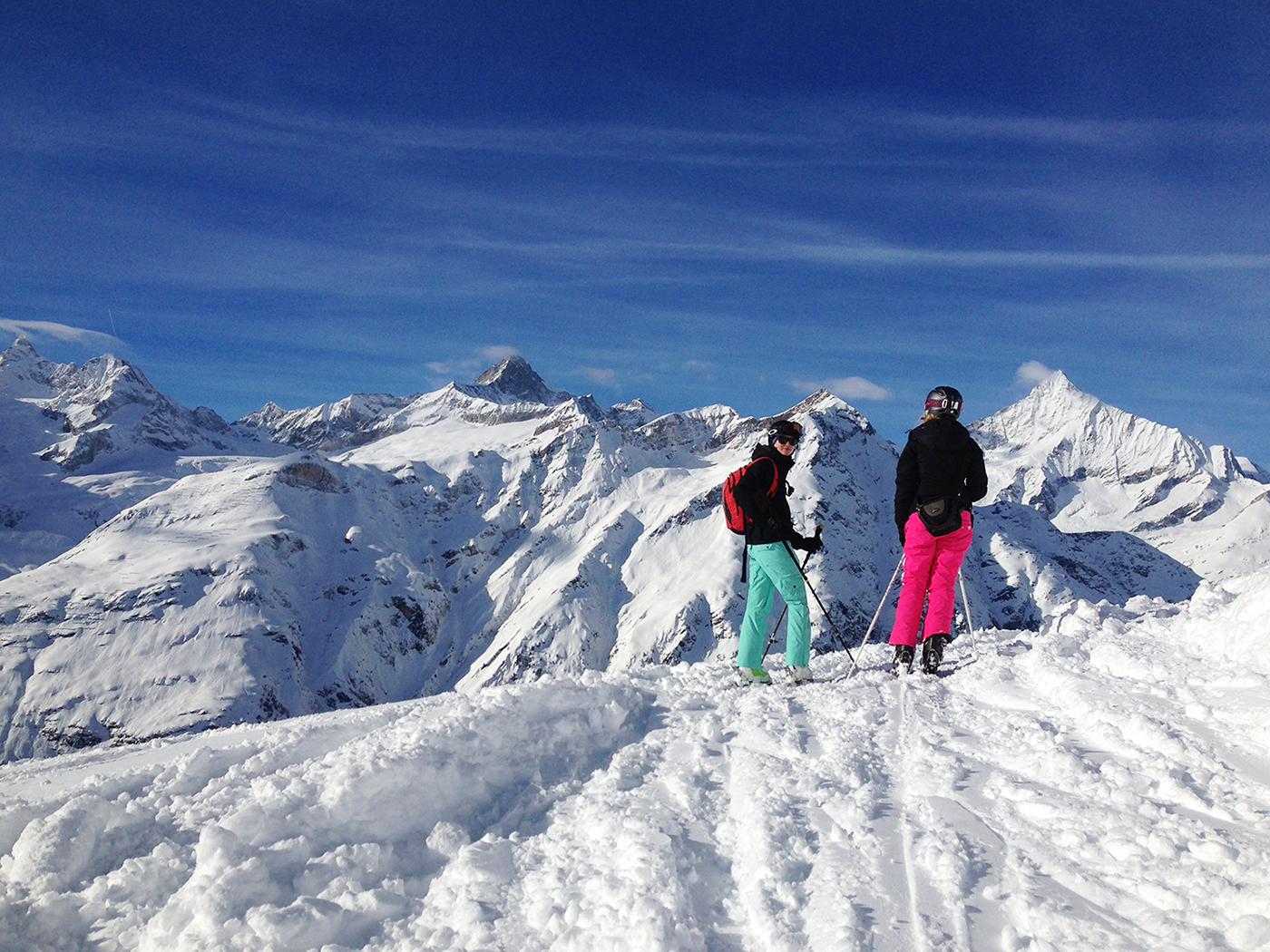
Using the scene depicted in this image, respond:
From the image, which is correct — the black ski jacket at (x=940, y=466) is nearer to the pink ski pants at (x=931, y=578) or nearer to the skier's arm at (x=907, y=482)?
the skier's arm at (x=907, y=482)

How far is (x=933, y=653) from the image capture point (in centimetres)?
919

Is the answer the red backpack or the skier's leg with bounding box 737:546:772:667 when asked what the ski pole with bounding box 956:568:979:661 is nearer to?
the skier's leg with bounding box 737:546:772:667

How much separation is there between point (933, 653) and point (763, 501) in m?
2.94

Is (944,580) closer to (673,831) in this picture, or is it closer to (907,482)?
(907,482)

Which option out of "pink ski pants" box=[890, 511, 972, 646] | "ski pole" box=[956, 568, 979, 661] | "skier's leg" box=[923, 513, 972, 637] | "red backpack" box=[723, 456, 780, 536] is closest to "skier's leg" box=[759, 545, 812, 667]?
"red backpack" box=[723, 456, 780, 536]

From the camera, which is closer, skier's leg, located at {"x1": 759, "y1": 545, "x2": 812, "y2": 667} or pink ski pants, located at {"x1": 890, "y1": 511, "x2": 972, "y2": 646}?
skier's leg, located at {"x1": 759, "y1": 545, "x2": 812, "y2": 667}

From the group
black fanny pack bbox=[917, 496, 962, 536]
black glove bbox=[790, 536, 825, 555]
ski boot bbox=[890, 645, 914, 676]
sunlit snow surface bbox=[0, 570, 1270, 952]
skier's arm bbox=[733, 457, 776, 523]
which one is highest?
skier's arm bbox=[733, 457, 776, 523]

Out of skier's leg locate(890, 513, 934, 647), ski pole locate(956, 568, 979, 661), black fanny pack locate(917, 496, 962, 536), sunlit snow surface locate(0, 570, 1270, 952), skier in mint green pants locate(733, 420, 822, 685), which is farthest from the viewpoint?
ski pole locate(956, 568, 979, 661)

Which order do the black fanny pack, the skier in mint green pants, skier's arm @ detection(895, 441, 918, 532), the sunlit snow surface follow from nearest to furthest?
the sunlit snow surface → the black fanny pack → the skier in mint green pants → skier's arm @ detection(895, 441, 918, 532)

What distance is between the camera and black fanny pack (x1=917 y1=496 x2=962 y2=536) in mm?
8969

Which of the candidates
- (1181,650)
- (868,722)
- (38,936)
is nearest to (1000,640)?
(1181,650)

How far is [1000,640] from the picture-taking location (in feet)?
38.4

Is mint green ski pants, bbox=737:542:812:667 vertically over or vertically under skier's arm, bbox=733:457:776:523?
under

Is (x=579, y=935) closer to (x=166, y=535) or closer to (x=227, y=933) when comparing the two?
(x=227, y=933)
